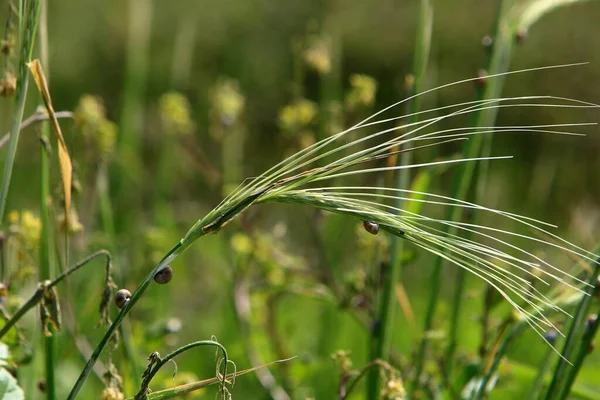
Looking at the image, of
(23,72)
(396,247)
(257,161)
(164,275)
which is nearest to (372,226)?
(164,275)

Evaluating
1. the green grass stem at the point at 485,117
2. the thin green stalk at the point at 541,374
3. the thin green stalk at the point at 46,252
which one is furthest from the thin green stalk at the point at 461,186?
the thin green stalk at the point at 46,252

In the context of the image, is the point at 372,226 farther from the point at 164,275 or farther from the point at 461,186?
the point at 461,186

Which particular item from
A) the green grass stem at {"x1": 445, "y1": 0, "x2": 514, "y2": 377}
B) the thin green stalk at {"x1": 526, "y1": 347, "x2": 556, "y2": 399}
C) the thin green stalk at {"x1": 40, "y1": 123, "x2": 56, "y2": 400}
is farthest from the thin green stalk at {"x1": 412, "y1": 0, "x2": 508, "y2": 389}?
the thin green stalk at {"x1": 40, "y1": 123, "x2": 56, "y2": 400}

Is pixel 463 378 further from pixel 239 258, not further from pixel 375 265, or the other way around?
pixel 239 258

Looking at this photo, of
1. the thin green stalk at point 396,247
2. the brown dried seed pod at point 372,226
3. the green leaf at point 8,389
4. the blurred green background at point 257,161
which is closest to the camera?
the brown dried seed pod at point 372,226

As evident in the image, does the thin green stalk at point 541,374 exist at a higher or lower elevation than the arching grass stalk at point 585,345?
lower

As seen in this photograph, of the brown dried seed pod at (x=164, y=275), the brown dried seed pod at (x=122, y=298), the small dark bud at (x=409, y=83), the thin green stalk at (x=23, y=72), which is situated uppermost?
the small dark bud at (x=409, y=83)

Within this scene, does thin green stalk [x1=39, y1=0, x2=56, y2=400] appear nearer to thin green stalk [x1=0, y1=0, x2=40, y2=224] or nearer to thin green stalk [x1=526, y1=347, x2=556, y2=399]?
thin green stalk [x1=0, y1=0, x2=40, y2=224]

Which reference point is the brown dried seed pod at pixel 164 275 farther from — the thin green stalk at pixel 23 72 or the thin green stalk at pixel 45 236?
the thin green stalk at pixel 45 236
